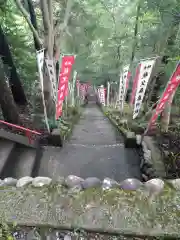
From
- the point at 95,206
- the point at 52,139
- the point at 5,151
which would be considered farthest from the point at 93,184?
the point at 52,139

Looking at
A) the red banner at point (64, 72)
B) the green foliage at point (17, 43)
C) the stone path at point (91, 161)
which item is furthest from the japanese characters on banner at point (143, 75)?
the green foliage at point (17, 43)

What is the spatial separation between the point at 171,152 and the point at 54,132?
13.1ft

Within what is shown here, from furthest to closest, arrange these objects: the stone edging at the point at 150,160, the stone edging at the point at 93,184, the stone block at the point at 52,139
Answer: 1. the stone block at the point at 52,139
2. the stone edging at the point at 150,160
3. the stone edging at the point at 93,184

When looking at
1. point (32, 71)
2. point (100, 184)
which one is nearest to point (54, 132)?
point (100, 184)

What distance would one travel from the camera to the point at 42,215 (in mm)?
2453

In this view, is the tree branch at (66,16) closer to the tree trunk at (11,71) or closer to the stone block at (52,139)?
the tree trunk at (11,71)

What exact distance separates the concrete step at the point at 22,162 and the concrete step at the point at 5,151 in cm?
20

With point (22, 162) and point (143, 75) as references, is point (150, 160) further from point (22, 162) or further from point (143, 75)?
point (22, 162)

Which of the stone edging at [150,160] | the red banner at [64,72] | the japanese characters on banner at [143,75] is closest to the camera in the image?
the stone edging at [150,160]

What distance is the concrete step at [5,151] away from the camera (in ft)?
16.1

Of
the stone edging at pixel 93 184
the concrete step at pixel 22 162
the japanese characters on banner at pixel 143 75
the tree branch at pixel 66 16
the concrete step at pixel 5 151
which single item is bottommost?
the concrete step at pixel 22 162

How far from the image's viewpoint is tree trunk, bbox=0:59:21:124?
19.1 feet

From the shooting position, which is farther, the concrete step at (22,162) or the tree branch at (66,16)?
the tree branch at (66,16)

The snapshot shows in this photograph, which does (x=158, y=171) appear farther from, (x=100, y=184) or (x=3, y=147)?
(x=3, y=147)
